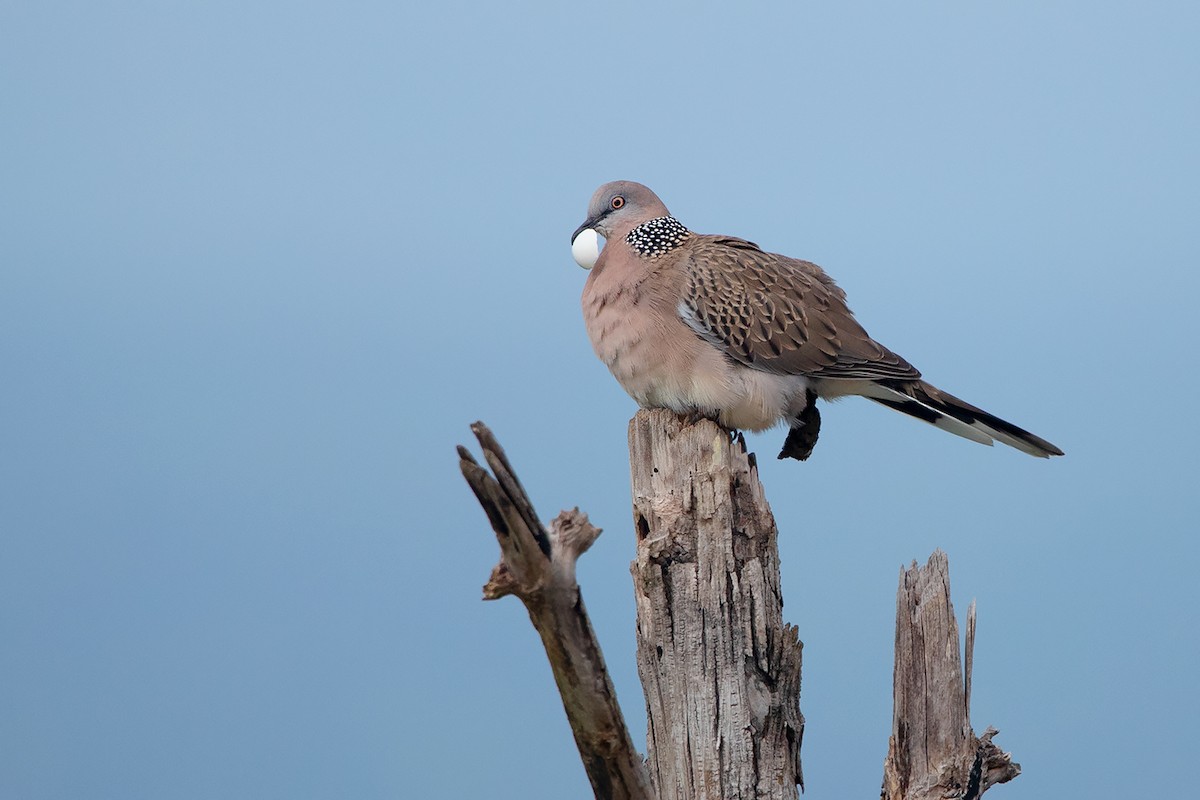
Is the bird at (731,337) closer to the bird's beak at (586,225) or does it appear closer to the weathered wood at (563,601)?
the bird's beak at (586,225)

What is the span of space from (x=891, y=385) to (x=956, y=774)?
1828mm

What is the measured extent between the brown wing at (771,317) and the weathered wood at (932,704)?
1.17 meters

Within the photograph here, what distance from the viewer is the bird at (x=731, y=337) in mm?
5770

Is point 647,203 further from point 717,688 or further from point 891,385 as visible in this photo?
point 717,688

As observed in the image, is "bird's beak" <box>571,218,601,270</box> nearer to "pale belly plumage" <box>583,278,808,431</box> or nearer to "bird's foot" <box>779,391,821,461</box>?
"pale belly plumage" <box>583,278,808,431</box>

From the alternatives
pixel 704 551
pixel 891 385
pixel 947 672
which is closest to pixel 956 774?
pixel 947 672

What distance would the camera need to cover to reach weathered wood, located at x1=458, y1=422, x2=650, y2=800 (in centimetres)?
358

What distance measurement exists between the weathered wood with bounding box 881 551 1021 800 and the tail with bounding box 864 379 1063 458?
2.99 feet

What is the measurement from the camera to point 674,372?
5.73 meters

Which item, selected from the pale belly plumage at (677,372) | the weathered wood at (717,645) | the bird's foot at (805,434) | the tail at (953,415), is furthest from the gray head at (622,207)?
the weathered wood at (717,645)

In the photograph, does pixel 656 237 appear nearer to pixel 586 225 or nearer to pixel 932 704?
pixel 586 225

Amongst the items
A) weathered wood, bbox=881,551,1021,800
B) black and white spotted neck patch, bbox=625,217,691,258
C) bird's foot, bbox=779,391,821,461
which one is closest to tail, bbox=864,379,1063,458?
bird's foot, bbox=779,391,821,461

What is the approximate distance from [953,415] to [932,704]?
1.45 m

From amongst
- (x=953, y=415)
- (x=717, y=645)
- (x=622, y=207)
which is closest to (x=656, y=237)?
(x=622, y=207)
